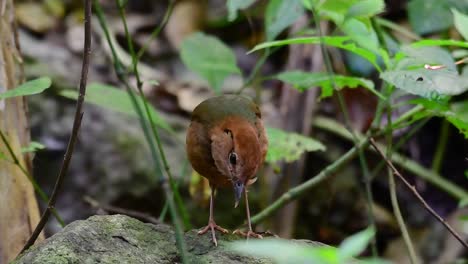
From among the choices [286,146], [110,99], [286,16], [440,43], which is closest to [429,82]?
[440,43]

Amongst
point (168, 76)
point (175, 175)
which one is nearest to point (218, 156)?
point (175, 175)

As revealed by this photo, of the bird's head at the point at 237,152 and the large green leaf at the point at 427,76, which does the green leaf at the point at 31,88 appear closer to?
the bird's head at the point at 237,152

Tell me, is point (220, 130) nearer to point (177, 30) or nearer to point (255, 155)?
point (255, 155)

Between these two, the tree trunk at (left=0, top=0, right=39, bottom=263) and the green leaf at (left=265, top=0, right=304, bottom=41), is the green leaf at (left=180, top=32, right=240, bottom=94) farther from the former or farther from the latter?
the tree trunk at (left=0, top=0, right=39, bottom=263)

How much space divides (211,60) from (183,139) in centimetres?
161

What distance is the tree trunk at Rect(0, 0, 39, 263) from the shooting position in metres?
2.95

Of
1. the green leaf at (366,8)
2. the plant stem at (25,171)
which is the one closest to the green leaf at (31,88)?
the plant stem at (25,171)

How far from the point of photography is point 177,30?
21.4ft

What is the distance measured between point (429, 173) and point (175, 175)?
5.91 ft

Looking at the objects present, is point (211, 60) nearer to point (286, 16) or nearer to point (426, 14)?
point (286, 16)

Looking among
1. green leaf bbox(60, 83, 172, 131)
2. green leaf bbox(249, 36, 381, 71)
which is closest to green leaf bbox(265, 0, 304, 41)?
green leaf bbox(249, 36, 381, 71)

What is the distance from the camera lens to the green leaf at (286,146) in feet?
11.0

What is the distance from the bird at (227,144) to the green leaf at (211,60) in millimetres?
730

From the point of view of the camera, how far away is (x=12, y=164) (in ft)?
9.94
